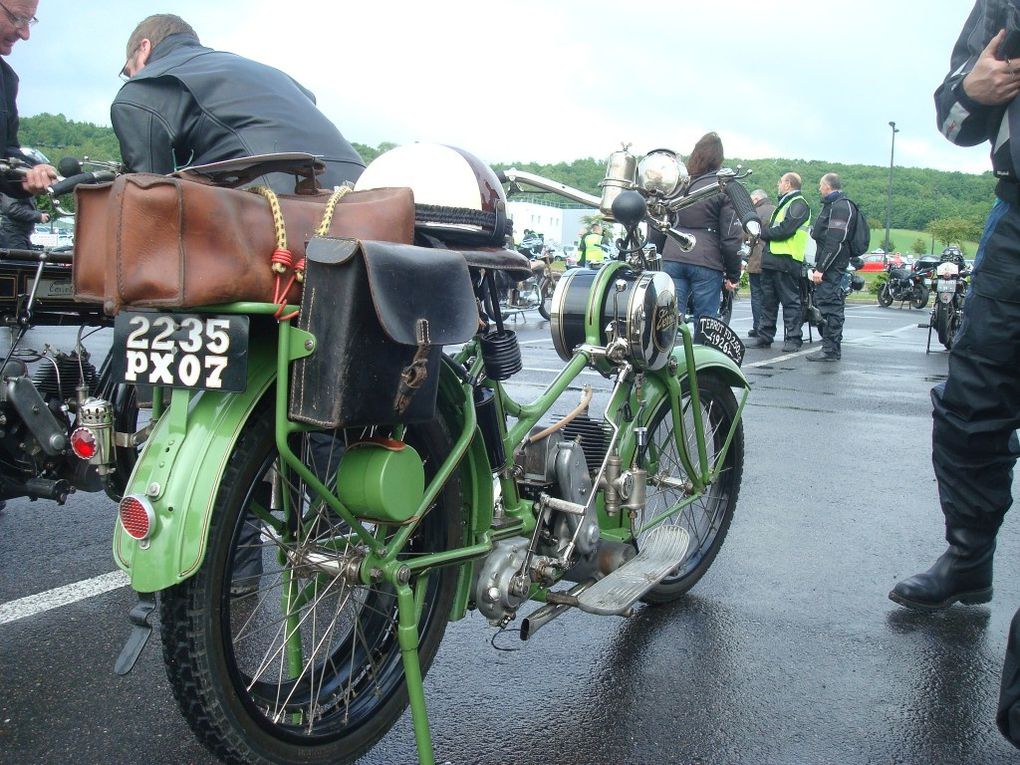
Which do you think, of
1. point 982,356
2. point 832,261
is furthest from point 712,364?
point 832,261

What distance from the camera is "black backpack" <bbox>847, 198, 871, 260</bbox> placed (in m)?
11.6

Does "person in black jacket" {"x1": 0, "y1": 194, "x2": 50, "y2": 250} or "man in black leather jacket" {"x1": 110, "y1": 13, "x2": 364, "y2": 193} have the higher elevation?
"man in black leather jacket" {"x1": 110, "y1": 13, "x2": 364, "y2": 193}

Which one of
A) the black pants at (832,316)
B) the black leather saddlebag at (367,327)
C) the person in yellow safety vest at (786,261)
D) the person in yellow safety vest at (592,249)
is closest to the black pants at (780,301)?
the person in yellow safety vest at (786,261)

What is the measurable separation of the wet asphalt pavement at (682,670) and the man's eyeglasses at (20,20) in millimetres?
2072

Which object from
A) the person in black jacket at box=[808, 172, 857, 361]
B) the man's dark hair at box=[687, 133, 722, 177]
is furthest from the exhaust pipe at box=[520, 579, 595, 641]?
the person in black jacket at box=[808, 172, 857, 361]

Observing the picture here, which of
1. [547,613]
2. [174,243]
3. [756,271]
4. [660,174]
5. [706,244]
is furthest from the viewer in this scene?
[756,271]

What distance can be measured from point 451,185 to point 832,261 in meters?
10.0

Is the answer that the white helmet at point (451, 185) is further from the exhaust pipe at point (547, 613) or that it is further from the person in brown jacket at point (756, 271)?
the person in brown jacket at point (756, 271)

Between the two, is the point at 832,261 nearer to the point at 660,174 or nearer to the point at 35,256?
the point at 660,174

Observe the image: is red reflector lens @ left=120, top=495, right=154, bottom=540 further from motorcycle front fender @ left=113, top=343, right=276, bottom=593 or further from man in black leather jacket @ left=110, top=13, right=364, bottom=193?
man in black leather jacket @ left=110, top=13, right=364, bottom=193

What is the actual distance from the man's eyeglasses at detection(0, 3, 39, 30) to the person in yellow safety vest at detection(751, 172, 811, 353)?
348 inches

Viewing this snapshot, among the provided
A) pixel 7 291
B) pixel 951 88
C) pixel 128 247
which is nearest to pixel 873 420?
pixel 951 88

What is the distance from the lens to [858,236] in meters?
11.8

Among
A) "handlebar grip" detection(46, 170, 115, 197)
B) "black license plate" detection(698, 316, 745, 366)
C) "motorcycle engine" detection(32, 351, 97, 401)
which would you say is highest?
"handlebar grip" detection(46, 170, 115, 197)
